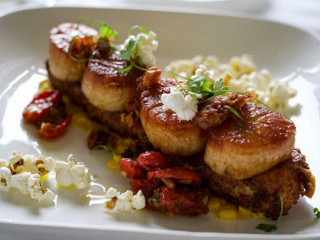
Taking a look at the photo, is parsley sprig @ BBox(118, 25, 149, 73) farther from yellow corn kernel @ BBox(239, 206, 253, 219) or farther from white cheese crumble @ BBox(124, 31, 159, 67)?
yellow corn kernel @ BBox(239, 206, 253, 219)

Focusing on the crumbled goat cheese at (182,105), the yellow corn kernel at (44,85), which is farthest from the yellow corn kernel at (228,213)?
the yellow corn kernel at (44,85)

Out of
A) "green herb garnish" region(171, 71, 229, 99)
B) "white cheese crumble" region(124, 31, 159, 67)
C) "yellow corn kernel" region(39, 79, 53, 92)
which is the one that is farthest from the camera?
"yellow corn kernel" region(39, 79, 53, 92)

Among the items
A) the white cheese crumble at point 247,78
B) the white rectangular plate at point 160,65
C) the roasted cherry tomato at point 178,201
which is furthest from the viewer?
the white cheese crumble at point 247,78

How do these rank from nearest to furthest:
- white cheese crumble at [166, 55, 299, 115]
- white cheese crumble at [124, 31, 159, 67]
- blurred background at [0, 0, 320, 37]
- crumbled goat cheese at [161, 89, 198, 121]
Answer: crumbled goat cheese at [161, 89, 198, 121], white cheese crumble at [124, 31, 159, 67], white cheese crumble at [166, 55, 299, 115], blurred background at [0, 0, 320, 37]

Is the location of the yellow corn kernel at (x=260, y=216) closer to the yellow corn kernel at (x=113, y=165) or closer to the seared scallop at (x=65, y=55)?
the yellow corn kernel at (x=113, y=165)

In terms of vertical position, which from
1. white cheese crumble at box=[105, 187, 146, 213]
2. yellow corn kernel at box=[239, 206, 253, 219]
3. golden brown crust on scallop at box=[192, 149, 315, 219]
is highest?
golden brown crust on scallop at box=[192, 149, 315, 219]

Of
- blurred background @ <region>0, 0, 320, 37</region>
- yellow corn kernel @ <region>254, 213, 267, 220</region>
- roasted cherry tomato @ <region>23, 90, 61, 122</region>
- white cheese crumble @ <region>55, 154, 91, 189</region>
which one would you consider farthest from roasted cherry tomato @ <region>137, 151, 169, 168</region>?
blurred background @ <region>0, 0, 320, 37</region>

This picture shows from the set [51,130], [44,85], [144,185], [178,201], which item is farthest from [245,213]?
[44,85]

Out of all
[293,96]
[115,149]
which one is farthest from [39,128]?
[293,96]
